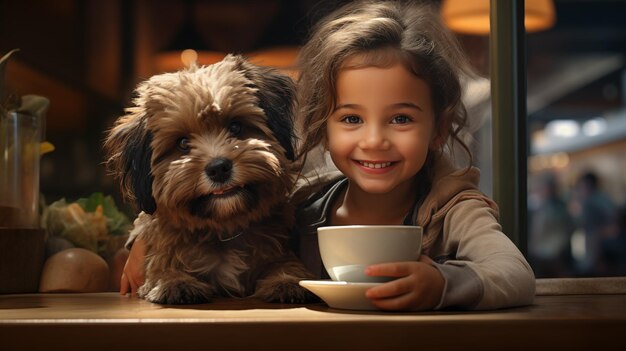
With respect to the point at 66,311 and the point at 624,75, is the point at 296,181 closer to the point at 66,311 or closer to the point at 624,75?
the point at 66,311

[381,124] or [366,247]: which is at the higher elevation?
[381,124]

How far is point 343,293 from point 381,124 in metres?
0.29

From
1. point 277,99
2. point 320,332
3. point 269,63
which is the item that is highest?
point 269,63

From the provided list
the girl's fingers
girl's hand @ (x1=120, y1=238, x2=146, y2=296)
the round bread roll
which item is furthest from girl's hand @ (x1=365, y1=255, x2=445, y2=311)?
the round bread roll

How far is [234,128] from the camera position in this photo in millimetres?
1074

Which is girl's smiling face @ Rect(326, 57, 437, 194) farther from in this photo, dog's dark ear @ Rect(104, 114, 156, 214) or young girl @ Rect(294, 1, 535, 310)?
dog's dark ear @ Rect(104, 114, 156, 214)

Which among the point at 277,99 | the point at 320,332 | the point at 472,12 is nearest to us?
the point at 320,332

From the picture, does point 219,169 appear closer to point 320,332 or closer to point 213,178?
point 213,178

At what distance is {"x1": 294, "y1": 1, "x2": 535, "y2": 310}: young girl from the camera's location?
1.12 meters

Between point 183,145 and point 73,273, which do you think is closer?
point 183,145

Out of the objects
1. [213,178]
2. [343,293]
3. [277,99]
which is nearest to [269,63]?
[277,99]

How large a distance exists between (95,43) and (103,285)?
8.59 ft

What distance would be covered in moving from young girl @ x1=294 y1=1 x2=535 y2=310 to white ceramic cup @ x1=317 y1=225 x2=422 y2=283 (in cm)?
11

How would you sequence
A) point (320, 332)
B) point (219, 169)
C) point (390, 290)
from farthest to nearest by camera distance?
1. point (219, 169)
2. point (390, 290)
3. point (320, 332)
